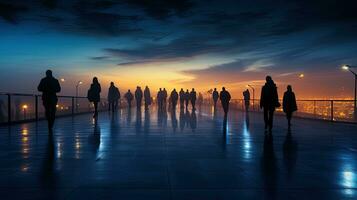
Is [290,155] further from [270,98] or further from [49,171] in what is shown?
[270,98]

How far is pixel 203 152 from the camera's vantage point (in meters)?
9.45

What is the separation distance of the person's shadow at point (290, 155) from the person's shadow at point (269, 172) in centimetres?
22

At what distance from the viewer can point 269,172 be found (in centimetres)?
704

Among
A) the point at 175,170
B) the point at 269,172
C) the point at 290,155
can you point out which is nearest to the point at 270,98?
the point at 290,155

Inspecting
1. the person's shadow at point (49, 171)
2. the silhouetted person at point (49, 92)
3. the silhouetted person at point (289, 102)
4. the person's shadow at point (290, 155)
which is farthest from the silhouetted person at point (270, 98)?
the person's shadow at point (49, 171)

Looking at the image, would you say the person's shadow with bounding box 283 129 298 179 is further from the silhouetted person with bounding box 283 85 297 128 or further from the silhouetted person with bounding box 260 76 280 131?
the silhouetted person with bounding box 283 85 297 128

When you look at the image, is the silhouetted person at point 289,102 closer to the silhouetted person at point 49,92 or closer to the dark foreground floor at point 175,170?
the dark foreground floor at point 175,170

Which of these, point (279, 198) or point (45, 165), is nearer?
point (279, 198)

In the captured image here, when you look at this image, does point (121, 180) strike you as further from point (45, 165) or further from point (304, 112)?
point (304, 112)

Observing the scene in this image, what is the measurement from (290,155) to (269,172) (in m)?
2.35

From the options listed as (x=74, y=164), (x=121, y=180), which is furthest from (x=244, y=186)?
(x=74, y=164)

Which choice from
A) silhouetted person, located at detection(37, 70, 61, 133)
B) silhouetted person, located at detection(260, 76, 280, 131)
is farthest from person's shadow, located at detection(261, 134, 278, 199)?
silhouetted person, located at detection(37, 70, 61, 133)

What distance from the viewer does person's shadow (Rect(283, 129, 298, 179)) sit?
7375mm

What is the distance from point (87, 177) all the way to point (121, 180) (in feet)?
1.86
